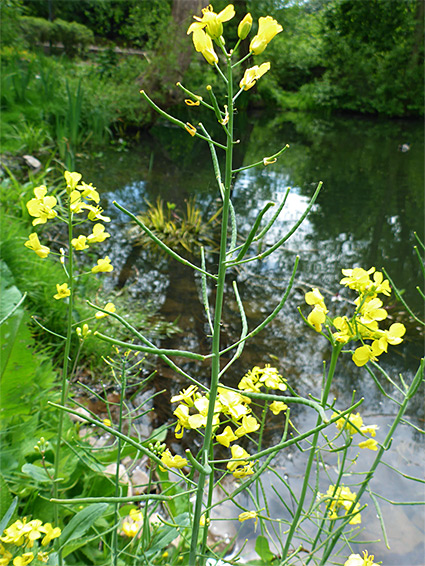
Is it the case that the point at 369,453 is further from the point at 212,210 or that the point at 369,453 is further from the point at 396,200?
the point at 396,200

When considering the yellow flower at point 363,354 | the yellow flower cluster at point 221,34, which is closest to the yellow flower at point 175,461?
the yellow flower at point 363,354

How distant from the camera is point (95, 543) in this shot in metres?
1.16

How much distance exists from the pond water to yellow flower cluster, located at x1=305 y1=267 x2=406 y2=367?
126 centimetres

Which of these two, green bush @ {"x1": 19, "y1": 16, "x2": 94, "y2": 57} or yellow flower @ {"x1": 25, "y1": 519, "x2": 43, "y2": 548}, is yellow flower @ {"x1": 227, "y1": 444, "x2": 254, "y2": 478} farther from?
green bush @ {"x1": 19, "y1": 16, "x2": 94, "y2": 57}

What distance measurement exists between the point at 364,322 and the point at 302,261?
3.54m

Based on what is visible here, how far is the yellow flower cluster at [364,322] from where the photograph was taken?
72cm

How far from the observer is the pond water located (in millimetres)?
2117

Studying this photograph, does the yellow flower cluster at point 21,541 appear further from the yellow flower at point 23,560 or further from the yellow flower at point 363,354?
the yellow flower at point 363,354

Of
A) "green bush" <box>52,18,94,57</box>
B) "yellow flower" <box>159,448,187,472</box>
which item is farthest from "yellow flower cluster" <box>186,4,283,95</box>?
"green bush" <box>52,18,94,57</box>

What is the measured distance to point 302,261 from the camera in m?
4.21

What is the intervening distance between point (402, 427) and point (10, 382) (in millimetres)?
2026

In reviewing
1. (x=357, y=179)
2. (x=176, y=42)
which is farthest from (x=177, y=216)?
(x=176, y=42)

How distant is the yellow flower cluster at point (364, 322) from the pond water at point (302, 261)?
49.8 inches

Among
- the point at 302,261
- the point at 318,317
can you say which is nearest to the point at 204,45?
the point at 318,317
